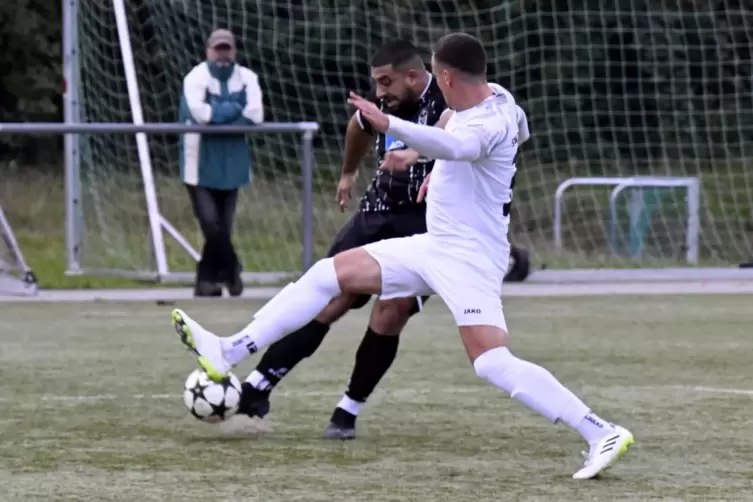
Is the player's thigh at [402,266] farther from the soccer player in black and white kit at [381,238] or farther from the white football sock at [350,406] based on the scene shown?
the white football sock at [350,406]

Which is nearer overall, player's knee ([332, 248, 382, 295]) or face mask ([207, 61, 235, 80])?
player's knee ([332, 248, 382, 295])

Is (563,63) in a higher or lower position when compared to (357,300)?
higher

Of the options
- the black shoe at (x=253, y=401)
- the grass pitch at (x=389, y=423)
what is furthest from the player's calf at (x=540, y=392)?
the black shoe at (x=253, y=401)

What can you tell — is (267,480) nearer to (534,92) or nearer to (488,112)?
(488,112)

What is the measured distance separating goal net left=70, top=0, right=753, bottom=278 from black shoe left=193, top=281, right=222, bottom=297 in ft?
7.87

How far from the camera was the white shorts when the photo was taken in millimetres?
5840

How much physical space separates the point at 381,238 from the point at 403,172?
0.28m

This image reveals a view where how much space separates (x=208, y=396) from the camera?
6.12m

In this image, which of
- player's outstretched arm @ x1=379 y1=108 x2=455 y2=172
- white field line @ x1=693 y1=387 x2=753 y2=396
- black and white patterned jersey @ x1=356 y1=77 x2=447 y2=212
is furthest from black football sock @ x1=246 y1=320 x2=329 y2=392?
white field line @ x1=693 y1=387 x2=753 y2=396

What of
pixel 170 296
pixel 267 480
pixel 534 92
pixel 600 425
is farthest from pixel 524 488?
pixel 534 92

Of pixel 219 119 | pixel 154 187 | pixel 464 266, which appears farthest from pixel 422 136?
pixel 154 187

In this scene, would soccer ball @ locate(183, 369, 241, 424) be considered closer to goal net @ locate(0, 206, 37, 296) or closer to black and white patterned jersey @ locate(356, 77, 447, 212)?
black and white patterned jersey @ locate(356, 77, 447, 212)

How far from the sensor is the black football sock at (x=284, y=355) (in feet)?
21.5

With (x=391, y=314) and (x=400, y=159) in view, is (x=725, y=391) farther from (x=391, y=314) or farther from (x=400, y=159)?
(x=400, y=159)
